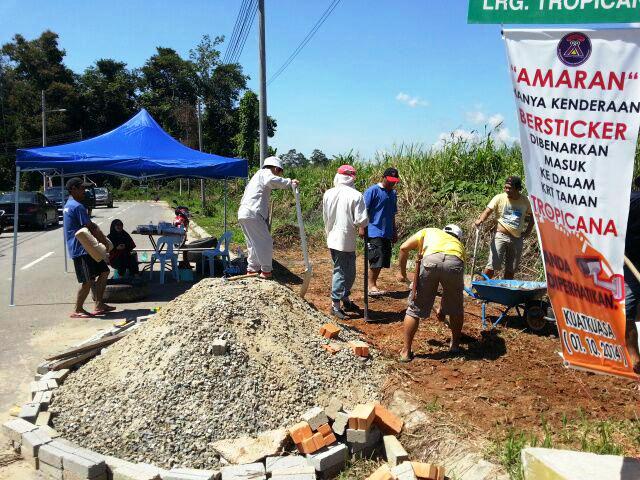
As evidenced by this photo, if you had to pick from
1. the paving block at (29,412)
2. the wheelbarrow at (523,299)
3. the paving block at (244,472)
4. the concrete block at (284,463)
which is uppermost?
the wheelbarrow at (523,299)

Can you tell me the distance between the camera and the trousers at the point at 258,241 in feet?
24.0

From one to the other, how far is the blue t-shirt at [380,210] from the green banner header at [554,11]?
5.12 m

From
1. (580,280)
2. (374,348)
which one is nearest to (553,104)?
(580,280)

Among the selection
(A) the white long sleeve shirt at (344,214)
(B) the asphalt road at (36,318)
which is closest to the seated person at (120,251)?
(B) the asphalt road at (36,318)

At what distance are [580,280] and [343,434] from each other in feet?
7.35

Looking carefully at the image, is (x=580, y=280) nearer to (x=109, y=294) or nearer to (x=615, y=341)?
(x=615, y=341)

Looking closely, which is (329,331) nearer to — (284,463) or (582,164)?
(284,463)

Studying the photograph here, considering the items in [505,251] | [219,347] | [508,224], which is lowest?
[219,347]

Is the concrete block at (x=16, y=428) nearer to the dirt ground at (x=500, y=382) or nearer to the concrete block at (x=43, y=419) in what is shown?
the concrete block at (x=43, y=419)

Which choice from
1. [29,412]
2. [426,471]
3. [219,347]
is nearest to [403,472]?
[426,471]

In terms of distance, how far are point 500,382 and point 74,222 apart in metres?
5.82

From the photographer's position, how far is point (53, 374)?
17.3ft

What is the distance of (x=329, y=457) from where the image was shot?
386 cm

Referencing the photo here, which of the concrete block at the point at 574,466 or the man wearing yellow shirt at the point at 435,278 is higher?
the man wearing yellow shirt at the point at 435,278
